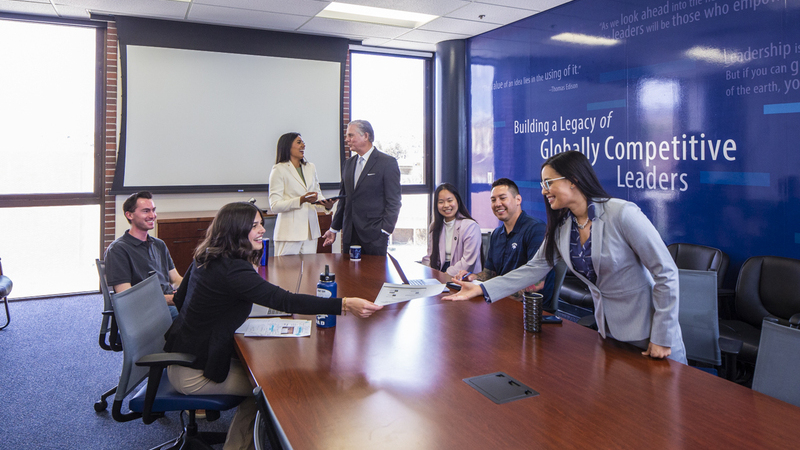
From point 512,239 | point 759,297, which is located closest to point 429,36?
point 512,239

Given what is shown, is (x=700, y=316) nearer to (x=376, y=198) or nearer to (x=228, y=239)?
(x=228, y=239)

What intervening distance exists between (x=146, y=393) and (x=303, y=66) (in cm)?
496

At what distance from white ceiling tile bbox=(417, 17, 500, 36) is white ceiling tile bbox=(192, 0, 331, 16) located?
1310 mm

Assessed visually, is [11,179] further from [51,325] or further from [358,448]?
[358,448]

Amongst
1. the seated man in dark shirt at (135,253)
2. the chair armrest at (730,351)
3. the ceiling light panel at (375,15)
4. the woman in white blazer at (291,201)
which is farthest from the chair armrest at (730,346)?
the ceiling light panel at (375,15)

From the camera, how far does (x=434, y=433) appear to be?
53.8 inches

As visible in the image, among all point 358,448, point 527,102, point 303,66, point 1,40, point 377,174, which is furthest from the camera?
point 303,66

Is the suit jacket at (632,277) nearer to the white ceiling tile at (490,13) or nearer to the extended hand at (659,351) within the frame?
the extended hand at (659,351)

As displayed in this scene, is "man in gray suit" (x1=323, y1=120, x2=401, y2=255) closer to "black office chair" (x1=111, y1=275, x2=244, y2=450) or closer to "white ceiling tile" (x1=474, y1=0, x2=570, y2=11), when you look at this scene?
"white ceiling tile" (x1=474, y1=0, x2=570, y2=11)

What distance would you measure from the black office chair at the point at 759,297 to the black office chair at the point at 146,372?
9.20 ft

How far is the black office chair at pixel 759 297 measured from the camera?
3160 mm

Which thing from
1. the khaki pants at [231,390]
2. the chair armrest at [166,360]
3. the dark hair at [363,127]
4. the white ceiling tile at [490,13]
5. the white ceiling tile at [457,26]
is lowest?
the khaki pants at [231,390]

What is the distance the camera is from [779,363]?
1.64m

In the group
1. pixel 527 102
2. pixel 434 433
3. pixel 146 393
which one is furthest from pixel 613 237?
pixel 527 102
